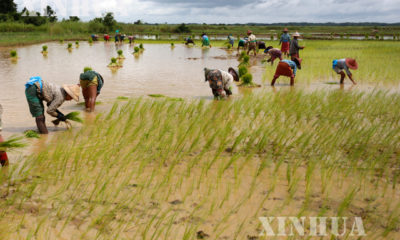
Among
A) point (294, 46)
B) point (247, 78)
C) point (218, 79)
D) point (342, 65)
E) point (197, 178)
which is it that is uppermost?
point (294, 46)

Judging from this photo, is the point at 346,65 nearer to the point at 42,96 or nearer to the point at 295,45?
the point at 295,45

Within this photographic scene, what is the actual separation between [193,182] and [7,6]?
57561 mm

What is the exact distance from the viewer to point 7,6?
49.8m

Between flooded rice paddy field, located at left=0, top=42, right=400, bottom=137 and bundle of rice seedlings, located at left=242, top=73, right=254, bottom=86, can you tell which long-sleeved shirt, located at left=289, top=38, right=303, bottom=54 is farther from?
bundle of rice seedlings, located at left=242, top=73, right=254, bottom=86

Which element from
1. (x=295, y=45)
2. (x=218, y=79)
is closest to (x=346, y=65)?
(x=295, y=45)

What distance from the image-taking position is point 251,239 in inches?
94.2

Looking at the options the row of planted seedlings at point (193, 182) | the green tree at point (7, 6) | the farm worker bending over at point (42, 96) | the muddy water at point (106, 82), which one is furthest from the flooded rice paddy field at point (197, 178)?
the green tree at point (7, 6)

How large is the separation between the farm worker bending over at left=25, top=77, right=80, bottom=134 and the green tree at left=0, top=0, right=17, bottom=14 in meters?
54.3

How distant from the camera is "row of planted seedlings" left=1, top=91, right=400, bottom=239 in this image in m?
2.53

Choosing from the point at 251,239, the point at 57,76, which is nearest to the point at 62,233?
the point at 251,239

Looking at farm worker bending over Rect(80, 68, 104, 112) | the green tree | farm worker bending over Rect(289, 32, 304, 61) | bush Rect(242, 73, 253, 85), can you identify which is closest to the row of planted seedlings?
farm worker bending over Rect(80, 68, 104, 112)

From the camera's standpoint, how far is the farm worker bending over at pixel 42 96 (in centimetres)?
449

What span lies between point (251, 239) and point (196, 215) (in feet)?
1.60

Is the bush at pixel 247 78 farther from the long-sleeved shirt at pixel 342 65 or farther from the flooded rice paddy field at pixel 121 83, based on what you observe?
the long-sleeved shirt at pixel 342 65
